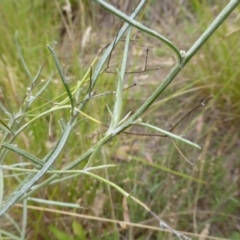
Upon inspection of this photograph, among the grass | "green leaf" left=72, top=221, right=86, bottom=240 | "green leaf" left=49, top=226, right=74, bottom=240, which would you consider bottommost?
"green leaf" left=49, top=226, right=74, bottom=240

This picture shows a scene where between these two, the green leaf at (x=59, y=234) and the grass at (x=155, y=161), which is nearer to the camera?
the green leaf at (x=59, y=234)

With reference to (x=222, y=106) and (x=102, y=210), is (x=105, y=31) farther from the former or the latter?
(x=102, y=210)

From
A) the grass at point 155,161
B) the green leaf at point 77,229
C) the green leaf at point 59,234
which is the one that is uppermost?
the grass at point 155,161

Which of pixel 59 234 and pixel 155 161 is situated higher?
pixel 155 161

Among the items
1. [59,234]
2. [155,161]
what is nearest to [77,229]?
[59,234]

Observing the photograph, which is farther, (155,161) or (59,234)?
(155,161)

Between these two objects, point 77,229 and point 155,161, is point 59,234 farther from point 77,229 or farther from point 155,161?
point 155,161

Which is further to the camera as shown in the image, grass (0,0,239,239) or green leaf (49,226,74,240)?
grass (0,0,239,239)

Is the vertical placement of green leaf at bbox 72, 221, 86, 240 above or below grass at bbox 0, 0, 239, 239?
below
